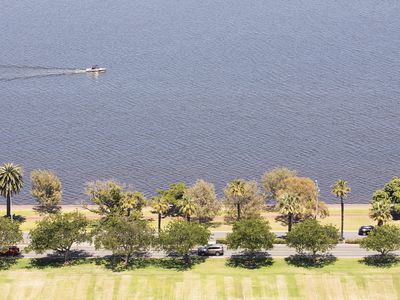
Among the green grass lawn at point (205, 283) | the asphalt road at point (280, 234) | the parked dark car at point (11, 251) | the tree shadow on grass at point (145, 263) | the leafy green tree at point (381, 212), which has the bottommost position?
the green grass lawn at point (205, 283)

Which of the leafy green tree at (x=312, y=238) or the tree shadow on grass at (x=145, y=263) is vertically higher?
the leafy green tree at (x=312, y=238)

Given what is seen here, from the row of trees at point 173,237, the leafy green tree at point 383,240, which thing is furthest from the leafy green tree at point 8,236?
the leafy green tree at point 383,240

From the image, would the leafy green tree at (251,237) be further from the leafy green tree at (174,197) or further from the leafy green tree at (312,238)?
the leafy green tree at (174,197)

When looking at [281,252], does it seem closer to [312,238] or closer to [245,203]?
[312,238]

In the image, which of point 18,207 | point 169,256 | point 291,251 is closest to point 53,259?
point 169,256

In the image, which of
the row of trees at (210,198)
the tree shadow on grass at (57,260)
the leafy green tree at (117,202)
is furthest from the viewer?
the leafy green tree at (117,202)
